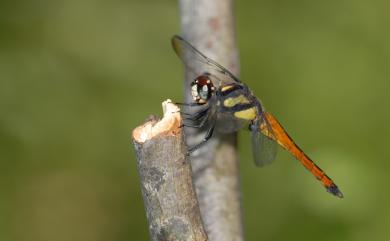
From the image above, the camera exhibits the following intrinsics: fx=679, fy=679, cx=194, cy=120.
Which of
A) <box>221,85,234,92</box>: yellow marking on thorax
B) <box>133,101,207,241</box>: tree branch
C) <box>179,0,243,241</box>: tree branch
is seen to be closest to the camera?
<box>133,101,207,241</box>: tree branch

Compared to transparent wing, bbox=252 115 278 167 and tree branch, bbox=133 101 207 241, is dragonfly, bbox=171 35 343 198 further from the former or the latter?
tree branch, bbox=133 101 207 241

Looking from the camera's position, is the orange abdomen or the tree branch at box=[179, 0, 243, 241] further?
the orange abdomen

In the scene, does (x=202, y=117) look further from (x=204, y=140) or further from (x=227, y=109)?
(x=204, y=140)

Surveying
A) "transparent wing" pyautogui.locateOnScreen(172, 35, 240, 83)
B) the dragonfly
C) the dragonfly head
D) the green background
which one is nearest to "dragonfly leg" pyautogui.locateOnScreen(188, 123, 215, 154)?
the dragonfly

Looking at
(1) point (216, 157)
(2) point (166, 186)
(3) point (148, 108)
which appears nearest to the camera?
(2) point (166, 186)

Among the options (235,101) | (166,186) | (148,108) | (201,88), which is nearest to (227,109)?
(235,101)

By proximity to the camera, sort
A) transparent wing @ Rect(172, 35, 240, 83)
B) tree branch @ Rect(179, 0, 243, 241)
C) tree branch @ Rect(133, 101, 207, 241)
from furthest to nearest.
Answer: transparent wing @ Rect(172, 35, 240, 83), tree branch @ Rect(179, 0, 243, 241), tree branch @ Rect(133, 101, 207, 241)

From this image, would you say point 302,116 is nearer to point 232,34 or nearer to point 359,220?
point 359,220
